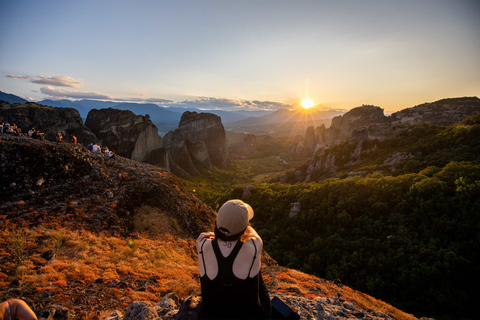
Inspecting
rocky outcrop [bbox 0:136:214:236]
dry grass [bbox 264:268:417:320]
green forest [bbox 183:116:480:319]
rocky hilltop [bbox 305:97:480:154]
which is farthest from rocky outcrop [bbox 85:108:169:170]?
dry grass [bbox 264:268:417:320]

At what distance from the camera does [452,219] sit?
15.1m

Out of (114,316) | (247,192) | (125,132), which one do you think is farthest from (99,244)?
(125,132)

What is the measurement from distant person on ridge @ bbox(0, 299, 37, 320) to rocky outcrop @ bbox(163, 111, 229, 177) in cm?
7183

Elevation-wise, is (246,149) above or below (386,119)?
below

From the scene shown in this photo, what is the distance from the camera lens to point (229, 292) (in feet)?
10.8

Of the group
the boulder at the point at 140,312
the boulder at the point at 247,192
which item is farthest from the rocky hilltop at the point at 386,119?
the boulder at the point at 140,312

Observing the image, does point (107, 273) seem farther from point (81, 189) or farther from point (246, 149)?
point (246, 149)

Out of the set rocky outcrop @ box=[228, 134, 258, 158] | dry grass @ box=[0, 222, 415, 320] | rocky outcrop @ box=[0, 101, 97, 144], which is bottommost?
rocky outcrop @ box=[228, 134, 258, 158]

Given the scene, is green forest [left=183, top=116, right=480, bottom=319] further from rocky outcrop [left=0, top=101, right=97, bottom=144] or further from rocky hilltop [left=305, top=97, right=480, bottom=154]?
rocky outcrop [left=0, top=101, right=97, bottom=144]

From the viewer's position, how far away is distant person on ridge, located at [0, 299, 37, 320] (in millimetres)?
3514

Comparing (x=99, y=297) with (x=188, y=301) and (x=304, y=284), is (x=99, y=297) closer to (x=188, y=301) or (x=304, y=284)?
(x=188, y=301)

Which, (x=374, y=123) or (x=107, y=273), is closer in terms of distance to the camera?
(x=107, y=273)

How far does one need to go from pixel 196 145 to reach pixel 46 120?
1963 inches

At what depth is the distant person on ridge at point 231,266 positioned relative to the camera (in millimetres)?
3199
